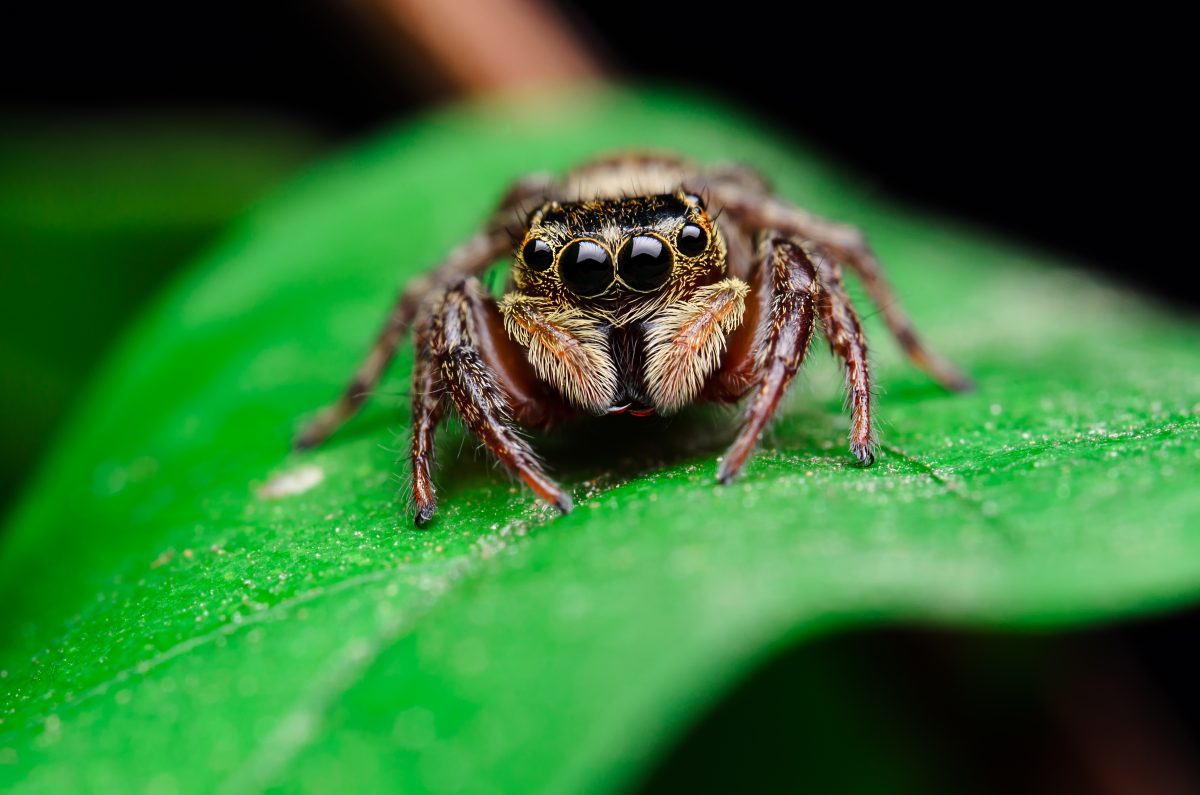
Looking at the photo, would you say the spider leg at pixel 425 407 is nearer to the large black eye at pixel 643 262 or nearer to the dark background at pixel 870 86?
the large black eye at pixel 643 262

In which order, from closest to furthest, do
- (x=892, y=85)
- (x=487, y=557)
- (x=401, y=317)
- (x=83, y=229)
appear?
(x=487, y=557)
(x=401, y=317)
(x=83, y=229)
(x=892, y=85)

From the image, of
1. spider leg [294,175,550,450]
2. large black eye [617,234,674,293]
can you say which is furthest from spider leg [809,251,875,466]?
spider leg [294,175,550,450]

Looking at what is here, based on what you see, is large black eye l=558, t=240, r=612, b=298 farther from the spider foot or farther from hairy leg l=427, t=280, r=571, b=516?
the spider foot

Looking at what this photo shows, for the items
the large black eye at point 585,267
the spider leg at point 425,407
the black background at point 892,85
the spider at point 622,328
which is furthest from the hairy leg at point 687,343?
the black background at point 892,85

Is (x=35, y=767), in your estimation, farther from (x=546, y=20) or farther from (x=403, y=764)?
(x=546, y=20)

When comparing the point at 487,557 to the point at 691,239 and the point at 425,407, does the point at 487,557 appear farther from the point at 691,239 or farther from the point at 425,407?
the point at 691,239

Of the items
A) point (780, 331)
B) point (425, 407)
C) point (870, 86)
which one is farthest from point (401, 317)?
point (870, 86)
